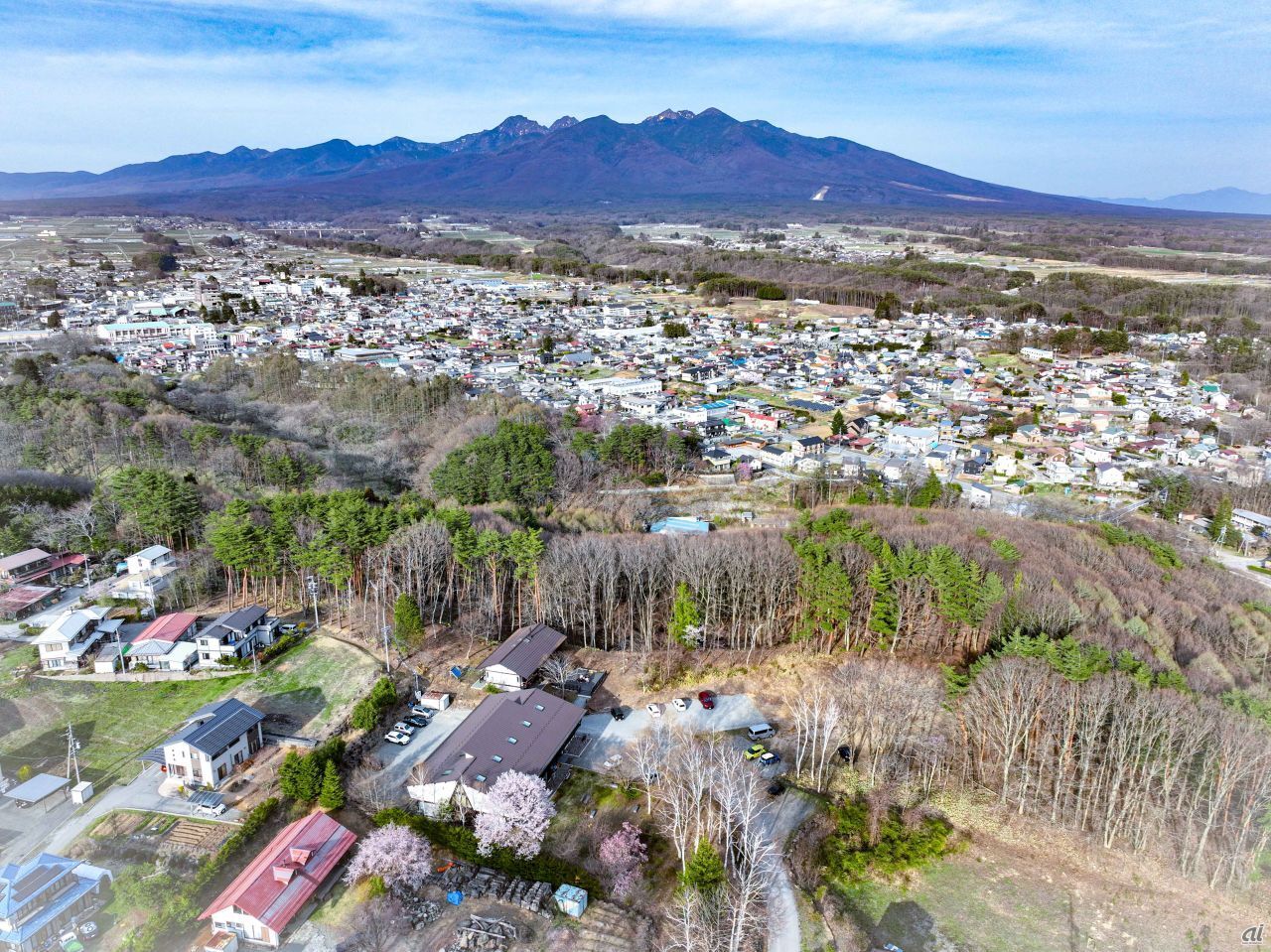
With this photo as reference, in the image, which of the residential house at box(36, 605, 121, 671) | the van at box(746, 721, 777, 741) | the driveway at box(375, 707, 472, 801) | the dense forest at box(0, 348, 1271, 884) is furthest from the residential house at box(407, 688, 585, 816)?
the residential house at box(36, 605, 121, 671)

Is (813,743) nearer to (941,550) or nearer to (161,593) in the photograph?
(941,550)

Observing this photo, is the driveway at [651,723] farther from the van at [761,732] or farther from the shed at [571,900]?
the shed at [571,900]

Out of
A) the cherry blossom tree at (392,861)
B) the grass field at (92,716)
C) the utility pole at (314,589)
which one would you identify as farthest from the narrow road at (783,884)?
the utility pole at (314,589)

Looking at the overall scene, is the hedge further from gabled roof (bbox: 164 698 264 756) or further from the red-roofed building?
gabled roof (bbox: 164 698 264 756)

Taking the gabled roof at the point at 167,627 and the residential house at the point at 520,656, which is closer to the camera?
the residential house at the point at 520,656

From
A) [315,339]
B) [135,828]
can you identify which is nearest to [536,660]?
[135,828]

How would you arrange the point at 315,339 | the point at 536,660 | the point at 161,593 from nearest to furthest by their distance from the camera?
the point at 536,660
the point at 161,593
the point at 315,339

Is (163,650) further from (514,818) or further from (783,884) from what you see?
(783,884)

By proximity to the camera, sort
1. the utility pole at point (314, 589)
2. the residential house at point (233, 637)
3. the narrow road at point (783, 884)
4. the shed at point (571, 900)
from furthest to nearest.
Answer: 1. the utility pole at point (314, 589)
2. the residential house at point (233, 637)
3. the shed at point (571, 900)
4. the narrow road at point (783, 884)
